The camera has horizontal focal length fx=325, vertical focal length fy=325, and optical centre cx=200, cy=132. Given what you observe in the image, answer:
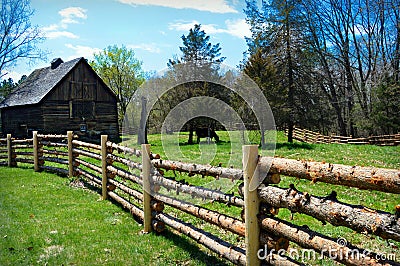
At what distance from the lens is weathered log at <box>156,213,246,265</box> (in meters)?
3.79

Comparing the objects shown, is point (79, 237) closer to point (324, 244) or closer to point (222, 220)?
point (222, 220)

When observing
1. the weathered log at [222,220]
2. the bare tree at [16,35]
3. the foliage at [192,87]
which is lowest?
the weathered log at [222,220]

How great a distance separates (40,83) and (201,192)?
28.0m

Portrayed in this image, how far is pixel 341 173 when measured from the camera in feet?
8.66

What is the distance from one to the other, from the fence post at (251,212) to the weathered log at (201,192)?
12.5 inches

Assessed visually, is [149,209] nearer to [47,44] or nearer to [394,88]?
[47,44]

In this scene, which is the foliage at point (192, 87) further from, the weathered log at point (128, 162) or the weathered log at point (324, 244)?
the weathered log at point (324, 244)

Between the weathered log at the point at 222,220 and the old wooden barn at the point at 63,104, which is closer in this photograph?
the weathered log at the point at 222,220

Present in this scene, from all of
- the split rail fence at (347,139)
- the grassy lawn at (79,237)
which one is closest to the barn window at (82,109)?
the split rail fence at (347,139)

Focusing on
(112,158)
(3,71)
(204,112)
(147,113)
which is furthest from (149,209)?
(3,71)

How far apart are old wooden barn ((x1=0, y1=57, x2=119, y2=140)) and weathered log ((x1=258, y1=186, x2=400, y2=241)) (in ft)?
82.4

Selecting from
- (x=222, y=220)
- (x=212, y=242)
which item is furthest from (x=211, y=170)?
(x=212, y=242)

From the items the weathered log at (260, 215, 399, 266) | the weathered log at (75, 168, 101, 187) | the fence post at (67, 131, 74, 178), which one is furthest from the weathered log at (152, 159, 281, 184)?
the fence post at (67, 131, 74, 178)

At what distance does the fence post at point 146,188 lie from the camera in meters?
5.64
